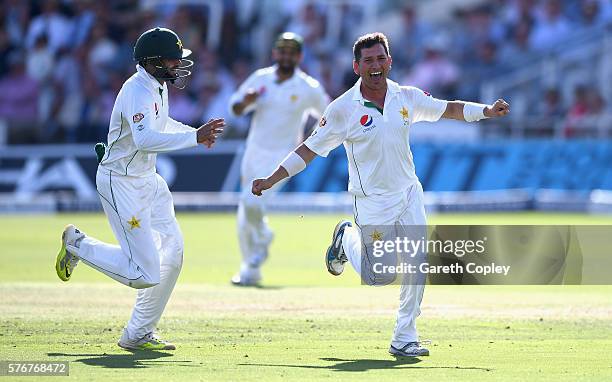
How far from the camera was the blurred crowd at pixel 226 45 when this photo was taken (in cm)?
2520

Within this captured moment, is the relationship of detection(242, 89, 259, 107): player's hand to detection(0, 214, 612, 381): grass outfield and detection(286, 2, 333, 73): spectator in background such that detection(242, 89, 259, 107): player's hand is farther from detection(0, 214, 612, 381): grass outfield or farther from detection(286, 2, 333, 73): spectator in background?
detection(286, 2, 333, 73): spectator in background

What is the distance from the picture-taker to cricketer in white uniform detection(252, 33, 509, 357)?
8781 mm

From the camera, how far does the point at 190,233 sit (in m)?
20.0

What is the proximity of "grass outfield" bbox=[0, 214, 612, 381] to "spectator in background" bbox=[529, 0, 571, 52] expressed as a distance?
36.8 feet

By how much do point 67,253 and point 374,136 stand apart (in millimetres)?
2416

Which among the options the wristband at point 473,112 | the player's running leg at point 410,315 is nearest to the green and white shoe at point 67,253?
the player's running leg at point 410,315

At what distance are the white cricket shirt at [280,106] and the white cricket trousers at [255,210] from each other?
82 millimetres

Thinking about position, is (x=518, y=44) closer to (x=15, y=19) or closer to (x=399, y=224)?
(x=15, y=19)

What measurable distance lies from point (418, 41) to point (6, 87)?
8592mm

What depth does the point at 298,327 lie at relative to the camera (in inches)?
402

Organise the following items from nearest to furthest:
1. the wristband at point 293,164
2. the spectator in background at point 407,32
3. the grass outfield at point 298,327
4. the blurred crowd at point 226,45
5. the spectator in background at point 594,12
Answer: the grass outfield at point 298,327 → the wristband at point 293,164 → the blurred crowd at point 226,45 → the spectator in background at point 594,12 → the spectator in background at point 407,32

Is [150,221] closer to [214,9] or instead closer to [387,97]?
[387,97]

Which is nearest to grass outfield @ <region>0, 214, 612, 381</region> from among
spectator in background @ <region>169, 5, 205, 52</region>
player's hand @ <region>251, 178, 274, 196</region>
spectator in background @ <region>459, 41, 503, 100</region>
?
player's hand @ <region>251, 178, 274, 196</region>

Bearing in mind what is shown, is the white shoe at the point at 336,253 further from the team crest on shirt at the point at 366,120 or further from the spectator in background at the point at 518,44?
the spectator in background at the point at 518,44
